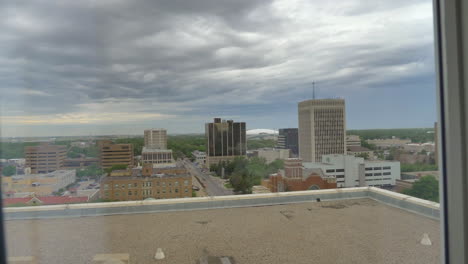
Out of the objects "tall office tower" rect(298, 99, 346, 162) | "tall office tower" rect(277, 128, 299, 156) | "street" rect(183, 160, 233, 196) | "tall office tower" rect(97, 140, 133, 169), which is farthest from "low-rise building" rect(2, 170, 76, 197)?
"tall office tower" rect(298, 99, 346, 162)

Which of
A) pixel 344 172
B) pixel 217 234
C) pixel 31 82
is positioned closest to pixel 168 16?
pixel 31 82

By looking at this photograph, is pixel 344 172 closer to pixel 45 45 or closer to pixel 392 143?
pixel 392 143

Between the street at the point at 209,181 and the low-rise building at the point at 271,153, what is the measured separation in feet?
0.99

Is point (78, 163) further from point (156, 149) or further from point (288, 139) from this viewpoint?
point (288, 139)

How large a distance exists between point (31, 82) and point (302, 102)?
150 centimetres

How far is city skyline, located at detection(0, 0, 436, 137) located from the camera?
133cm

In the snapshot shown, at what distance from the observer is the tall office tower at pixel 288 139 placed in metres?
1.89

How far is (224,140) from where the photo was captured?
177 centimetres

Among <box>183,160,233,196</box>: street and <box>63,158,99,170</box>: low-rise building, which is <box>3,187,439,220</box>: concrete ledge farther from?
<box>63,158,99,170</box>: low-rise building

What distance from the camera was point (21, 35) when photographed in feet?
4.09

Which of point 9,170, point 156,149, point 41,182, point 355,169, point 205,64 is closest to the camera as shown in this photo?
point 9,170

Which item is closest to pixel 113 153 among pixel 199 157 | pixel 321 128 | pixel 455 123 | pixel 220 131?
pixel 199 157

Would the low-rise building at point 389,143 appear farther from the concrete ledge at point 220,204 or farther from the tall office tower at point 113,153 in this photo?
the tall office tower at point 113,153

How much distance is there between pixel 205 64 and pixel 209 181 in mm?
709
